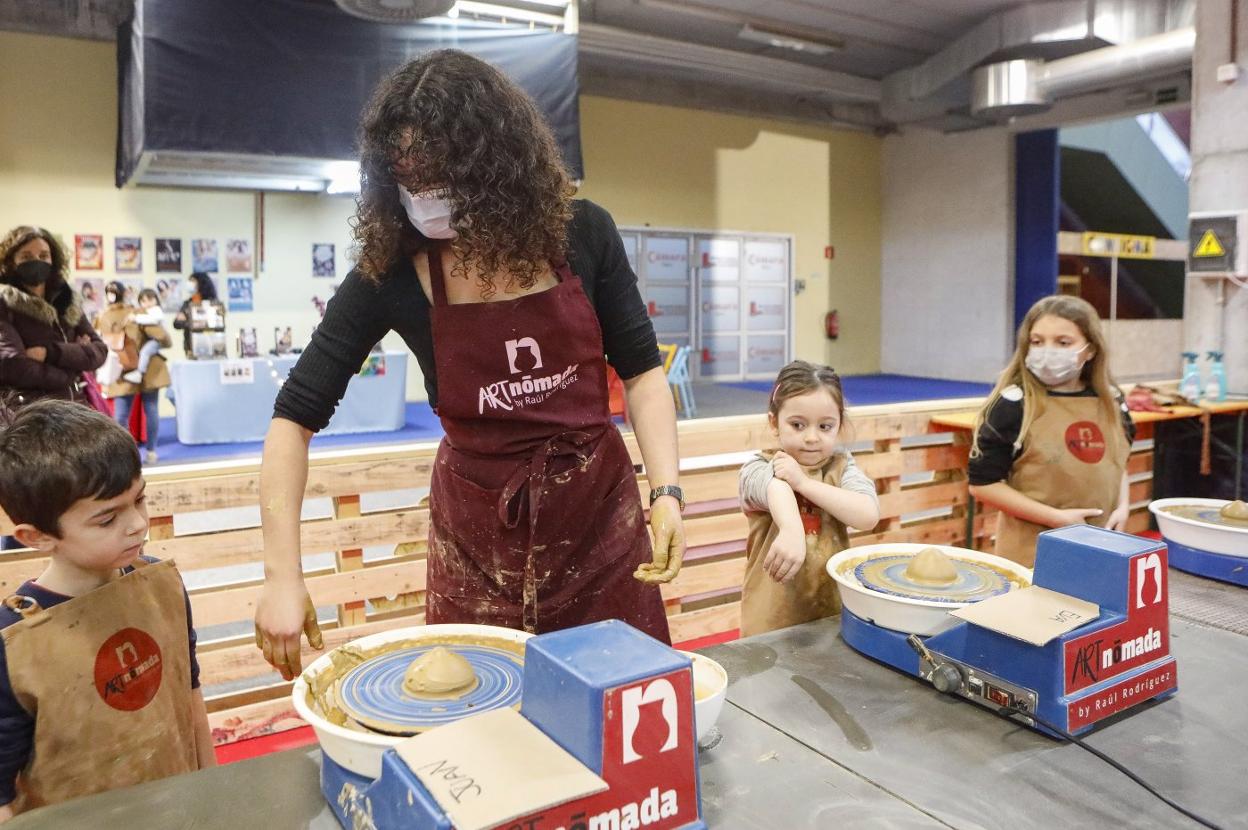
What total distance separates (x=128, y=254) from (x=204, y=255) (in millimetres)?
696

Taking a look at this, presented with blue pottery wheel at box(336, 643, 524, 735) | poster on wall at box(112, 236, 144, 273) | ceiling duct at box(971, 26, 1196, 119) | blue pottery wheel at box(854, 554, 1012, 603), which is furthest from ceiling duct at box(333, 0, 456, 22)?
ceiling duct at box(971, 26, 1196, 119)

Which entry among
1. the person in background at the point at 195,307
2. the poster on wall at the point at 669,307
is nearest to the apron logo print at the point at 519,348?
the person in background at the point at 195,307

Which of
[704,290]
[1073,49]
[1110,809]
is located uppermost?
[1073,49]

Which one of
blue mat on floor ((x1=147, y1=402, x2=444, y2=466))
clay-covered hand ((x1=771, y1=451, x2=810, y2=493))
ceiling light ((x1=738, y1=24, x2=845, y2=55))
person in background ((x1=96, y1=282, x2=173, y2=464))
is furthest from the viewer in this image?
ceiling light ((x1=738, y1=24, x2=845, y2=55))

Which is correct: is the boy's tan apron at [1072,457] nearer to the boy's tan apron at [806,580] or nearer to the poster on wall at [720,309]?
the boy's tan apron at [806,580]

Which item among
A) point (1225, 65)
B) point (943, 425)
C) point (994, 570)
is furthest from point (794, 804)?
point (1225, 65)

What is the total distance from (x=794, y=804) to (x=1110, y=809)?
343mm

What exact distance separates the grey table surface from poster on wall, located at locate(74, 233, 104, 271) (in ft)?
30.7

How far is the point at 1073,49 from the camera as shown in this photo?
9.90 m

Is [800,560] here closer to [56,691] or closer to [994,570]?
[994,570]

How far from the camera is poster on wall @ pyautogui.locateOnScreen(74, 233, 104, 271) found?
8810 mm

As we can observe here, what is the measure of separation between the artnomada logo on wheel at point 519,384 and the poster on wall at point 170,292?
8967 millimetres

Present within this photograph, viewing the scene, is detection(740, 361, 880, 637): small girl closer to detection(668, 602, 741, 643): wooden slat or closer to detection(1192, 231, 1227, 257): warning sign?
→ detection(668, 602, 741, 643): wooden slat

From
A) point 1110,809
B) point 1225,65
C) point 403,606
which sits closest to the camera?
point 1110,809
